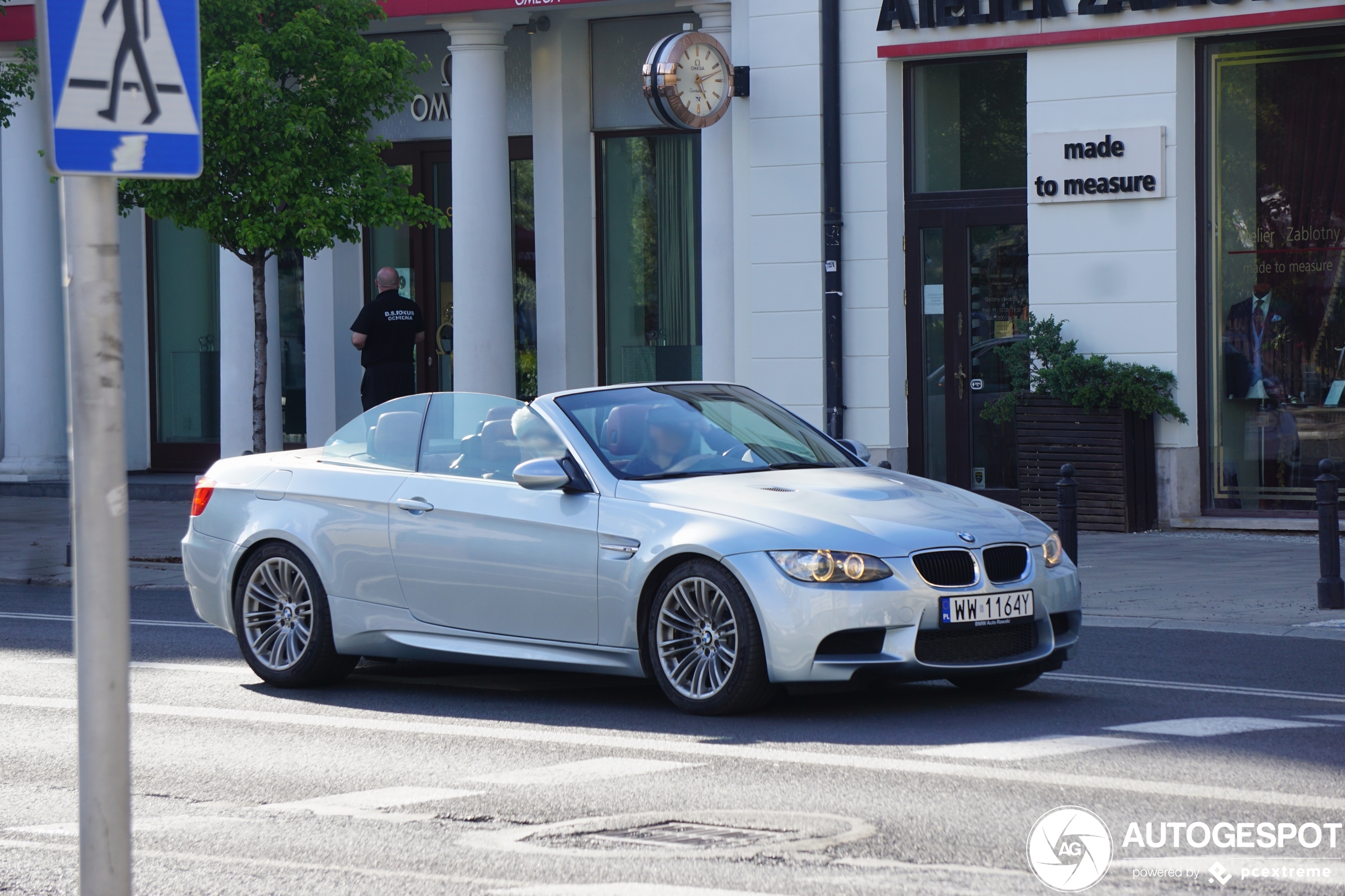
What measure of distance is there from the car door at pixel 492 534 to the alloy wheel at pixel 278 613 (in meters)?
0.64

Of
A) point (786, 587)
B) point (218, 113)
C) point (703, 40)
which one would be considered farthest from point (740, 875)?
point (703, 40)

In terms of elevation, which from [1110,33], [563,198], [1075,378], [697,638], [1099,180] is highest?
[1110,33]

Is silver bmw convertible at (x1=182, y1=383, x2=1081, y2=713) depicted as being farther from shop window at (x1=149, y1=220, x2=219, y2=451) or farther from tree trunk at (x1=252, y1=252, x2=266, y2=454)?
shop window at (x1=149, y1=220, x2=219, y2=451)

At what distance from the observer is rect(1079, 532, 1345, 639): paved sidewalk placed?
34.9 feet

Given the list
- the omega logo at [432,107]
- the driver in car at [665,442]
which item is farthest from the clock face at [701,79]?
the driver in car at [665,442]

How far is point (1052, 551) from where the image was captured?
7.79m

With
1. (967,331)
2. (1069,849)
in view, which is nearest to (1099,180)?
(967,331)

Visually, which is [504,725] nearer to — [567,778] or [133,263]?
[567,778]

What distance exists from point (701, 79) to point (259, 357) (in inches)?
186

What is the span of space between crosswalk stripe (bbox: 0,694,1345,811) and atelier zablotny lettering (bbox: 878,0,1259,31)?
10.4m

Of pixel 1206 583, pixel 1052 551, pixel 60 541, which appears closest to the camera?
pixel 1052 551

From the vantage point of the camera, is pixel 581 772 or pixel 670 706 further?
pixel 670 706

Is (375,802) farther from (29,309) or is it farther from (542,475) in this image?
(29,309)

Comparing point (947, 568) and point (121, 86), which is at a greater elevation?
point (121, 86)
